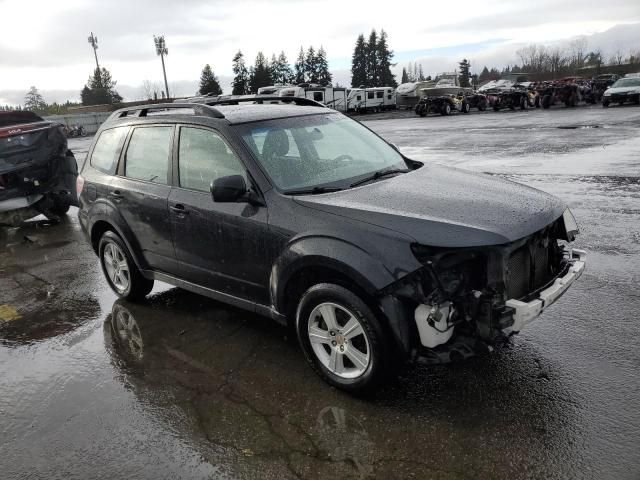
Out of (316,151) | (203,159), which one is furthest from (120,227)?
(316,151)

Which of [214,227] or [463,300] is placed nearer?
[463,300]

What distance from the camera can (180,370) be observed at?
398 centimetres

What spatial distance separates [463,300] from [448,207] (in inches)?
23.1

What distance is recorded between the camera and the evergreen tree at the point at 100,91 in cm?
8406

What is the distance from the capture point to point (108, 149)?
17.6 feet

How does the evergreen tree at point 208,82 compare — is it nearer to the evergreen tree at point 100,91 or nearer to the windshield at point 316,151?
the evergreen tree at point 100,91

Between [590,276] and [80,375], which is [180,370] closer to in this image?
[80,375]

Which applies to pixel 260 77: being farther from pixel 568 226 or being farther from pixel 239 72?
pixel 568 226

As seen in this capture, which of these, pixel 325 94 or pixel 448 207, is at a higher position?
pixel 325 94

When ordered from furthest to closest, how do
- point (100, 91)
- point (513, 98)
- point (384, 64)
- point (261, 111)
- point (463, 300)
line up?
point (384, 64) → point (100, 91) → point (513, 98) → point (261, 111) → point (463, 300)

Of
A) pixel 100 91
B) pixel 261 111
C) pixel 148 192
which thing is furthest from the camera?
pixel 100 91

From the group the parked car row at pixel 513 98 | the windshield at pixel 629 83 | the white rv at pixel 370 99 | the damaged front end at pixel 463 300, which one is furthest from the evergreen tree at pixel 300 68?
the damaged front end at pixel 463 300

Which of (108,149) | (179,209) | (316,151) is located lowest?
(179,209)

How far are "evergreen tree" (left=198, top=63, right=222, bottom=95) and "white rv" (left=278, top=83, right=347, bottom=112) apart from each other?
39502 mm
